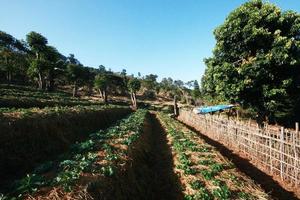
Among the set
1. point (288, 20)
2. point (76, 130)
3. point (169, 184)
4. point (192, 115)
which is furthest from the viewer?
point (192, 115)

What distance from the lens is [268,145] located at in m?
13.9

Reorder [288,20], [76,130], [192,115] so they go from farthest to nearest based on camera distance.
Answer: [192,115], [288,20], [76,130]

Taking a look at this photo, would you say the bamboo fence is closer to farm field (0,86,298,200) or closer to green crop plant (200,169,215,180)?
farm field (0,86,298,200)

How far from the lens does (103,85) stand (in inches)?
2692

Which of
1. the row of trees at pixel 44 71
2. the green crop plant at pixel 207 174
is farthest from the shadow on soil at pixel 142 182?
the row of trees at pixel 44 71

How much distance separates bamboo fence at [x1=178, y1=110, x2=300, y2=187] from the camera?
11586 mm

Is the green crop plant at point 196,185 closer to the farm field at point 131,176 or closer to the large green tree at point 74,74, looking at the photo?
the farm field at point 131,176

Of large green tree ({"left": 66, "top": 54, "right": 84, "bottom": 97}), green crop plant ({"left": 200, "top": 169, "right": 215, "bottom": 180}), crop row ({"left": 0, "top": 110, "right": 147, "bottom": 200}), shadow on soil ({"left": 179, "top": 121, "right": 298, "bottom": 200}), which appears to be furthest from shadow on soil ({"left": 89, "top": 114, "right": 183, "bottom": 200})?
large green tree ({"left": 66, "top": 54, "right": 84, "bottom": 97})

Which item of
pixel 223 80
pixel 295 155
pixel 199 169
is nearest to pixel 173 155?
pixel 199 169

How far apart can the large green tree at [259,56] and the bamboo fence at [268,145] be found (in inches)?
115

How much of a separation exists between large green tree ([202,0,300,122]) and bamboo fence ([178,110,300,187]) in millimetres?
2926

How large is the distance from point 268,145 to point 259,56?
741 centimetres

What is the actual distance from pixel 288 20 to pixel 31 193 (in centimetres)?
2059

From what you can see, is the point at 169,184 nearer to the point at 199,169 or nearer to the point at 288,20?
the point at 199,169
